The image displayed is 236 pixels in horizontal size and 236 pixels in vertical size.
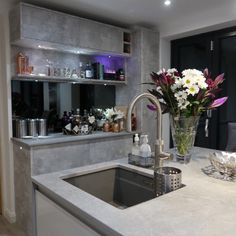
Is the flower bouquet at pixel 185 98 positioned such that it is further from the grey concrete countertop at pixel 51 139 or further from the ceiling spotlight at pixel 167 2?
the ceiling spotlight at pixel 167 2

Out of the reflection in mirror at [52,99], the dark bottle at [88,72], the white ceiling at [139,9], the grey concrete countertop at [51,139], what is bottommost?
the grey concrete countertop at [51,139]

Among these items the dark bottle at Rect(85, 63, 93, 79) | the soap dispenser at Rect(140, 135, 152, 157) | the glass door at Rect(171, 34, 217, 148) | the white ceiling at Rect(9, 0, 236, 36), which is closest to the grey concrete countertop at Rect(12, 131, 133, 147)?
the dark bottle at Rect(85, 63, 93, 79)

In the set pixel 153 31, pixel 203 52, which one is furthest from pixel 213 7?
pixel 153 31

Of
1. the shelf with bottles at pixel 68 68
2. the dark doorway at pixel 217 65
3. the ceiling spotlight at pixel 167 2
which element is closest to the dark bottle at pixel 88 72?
the shelf with bottles at pixel 68 68

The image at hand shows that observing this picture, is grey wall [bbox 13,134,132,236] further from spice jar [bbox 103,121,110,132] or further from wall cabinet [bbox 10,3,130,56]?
wall cabinet [bbox 10,3,130,56]

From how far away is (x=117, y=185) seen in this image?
1.64 m

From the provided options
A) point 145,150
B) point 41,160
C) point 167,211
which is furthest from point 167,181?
point 41,160

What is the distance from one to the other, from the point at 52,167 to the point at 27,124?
23.4 inches

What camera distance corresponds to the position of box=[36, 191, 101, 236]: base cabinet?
3.45 ft

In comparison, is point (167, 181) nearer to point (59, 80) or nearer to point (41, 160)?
point (41, 160)

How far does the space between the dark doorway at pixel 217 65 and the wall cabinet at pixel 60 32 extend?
1.15 metres

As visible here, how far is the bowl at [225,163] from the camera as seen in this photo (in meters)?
1.42

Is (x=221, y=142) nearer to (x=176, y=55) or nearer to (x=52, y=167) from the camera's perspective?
(x=176, y=55)

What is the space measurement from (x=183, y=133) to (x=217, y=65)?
7.36 ft
